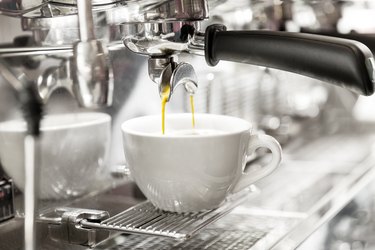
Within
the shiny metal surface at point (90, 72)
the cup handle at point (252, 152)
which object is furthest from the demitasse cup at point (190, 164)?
the shiny metal surface at point (90, 72)

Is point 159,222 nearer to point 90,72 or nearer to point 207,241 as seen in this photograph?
point 207,241

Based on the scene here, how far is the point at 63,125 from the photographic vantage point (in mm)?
628

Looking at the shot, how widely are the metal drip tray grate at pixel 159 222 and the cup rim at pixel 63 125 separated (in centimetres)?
10

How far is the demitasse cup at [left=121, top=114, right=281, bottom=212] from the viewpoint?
1.85ft

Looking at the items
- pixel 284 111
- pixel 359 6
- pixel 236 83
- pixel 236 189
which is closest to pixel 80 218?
pixel 236 189

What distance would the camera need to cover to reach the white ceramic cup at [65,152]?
0.57m

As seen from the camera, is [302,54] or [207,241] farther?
[207,241]

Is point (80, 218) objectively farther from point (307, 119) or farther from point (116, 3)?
point (307, 119)

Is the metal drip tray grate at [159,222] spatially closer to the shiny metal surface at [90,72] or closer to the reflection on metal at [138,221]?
the reflection on metal at [138,221]

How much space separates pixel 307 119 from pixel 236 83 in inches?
11.1

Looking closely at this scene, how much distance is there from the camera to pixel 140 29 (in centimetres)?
54

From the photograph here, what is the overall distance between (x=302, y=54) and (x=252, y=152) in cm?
17

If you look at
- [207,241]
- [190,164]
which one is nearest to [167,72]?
[190,164]

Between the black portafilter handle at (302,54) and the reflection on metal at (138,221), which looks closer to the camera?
the black portafilter handle at (302,54)
